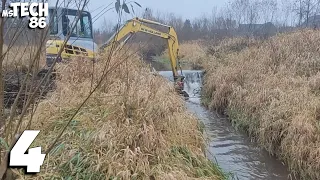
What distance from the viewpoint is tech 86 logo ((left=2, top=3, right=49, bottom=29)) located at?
65.4 inches

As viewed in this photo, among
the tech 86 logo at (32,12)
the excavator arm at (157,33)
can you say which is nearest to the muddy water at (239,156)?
the excavator arm at (157,33)

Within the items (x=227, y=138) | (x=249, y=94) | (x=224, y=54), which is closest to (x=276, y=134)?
(x=227, y=138)

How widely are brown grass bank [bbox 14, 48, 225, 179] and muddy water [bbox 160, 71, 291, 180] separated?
3.12 ft

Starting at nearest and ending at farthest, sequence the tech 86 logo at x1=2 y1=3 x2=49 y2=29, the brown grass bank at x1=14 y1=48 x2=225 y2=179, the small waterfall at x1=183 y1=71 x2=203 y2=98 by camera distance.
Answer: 1. the tech 86 logo at x1=2 y1=3 x2=49 y2=29
2. the brown grass bank at x1=14 y1=48 x2=225 y2=179
3. the small waterfall at x1=183 y1=71 x2=203 y2=98

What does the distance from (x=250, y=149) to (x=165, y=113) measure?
8.27 ft

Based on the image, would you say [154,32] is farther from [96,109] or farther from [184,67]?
[184,67]

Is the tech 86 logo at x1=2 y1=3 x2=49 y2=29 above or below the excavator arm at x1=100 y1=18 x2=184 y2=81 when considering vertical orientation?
below

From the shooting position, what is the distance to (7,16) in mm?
1663

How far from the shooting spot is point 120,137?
3834 millimetres

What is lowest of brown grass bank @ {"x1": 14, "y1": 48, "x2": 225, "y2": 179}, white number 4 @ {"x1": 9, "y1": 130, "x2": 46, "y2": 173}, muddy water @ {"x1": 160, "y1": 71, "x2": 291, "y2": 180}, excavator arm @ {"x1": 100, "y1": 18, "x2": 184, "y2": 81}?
muddy water @ {"x1": 160, "y1": 71, "x2": 291, "y2": 180}

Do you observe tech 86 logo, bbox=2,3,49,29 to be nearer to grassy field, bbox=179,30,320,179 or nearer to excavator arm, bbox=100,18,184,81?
grassy field, bbox=179,30,320,179

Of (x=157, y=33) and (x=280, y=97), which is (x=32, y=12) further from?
(x=157, y=33)

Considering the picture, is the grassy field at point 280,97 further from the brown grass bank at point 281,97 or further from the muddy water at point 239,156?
the muddy water at point 239,156

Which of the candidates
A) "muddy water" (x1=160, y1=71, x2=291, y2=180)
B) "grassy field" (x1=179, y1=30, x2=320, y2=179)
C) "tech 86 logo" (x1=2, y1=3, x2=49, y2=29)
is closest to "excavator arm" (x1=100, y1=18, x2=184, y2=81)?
"grassy field" (x1=179, y1=30, x2=320, y2=179)
